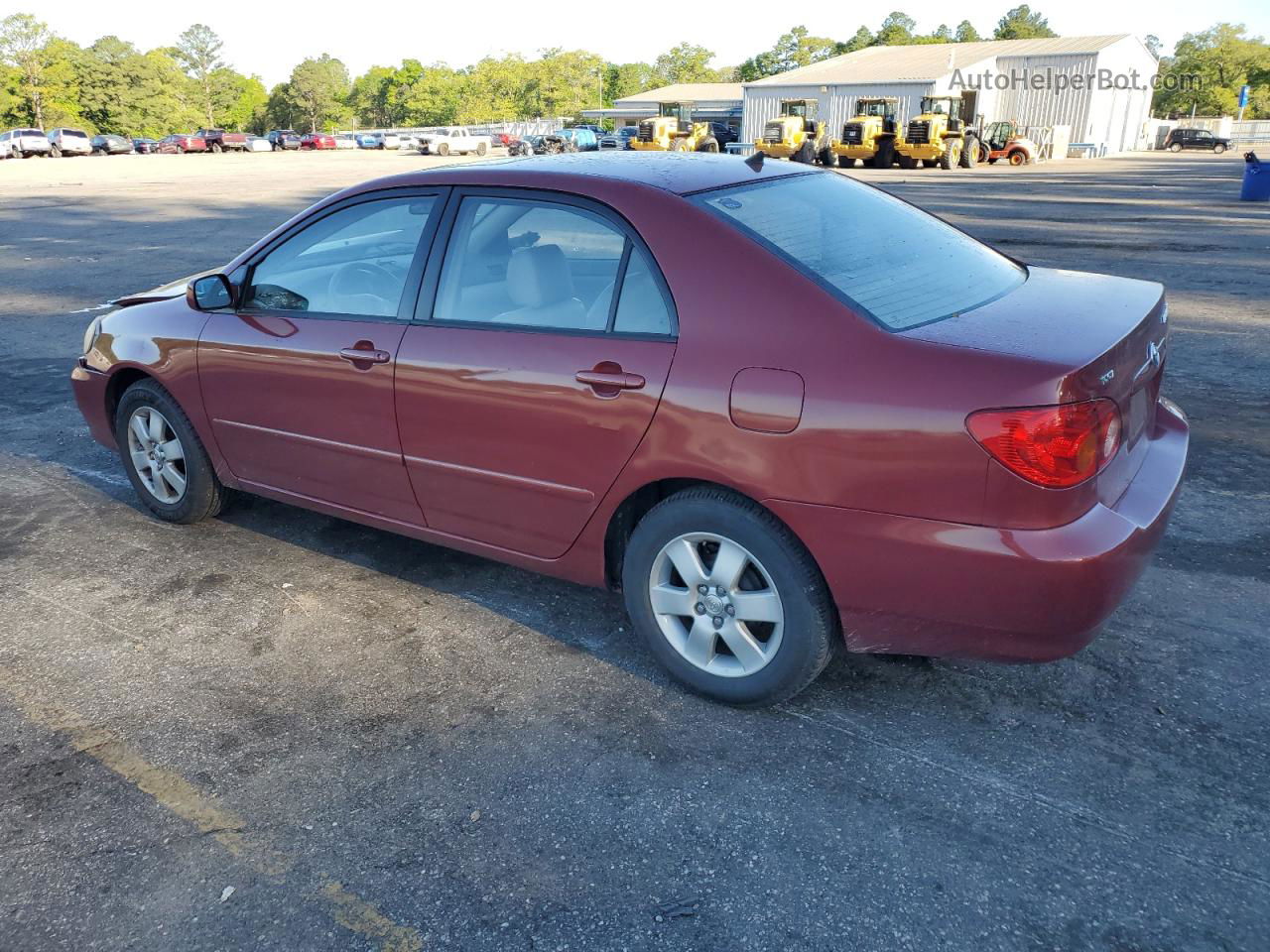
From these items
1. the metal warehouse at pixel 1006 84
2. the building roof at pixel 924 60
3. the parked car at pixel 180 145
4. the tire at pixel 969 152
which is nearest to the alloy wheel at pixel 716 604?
the tire at pixel 969 152

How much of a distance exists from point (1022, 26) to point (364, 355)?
5269 inches

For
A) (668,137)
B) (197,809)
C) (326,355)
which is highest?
(668,137)

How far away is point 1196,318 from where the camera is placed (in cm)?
Answer: 881

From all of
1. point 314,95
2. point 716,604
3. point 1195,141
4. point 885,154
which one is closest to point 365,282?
point 716,604

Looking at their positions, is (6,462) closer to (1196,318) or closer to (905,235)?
(905,235)

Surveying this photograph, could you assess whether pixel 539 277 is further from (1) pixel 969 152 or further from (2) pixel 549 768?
(1) pixel 969 152

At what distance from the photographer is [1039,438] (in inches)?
99.9

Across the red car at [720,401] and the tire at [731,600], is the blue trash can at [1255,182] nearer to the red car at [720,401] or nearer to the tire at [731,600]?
the red car at [720,401]

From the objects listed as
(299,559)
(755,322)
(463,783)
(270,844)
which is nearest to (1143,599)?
(755,322)

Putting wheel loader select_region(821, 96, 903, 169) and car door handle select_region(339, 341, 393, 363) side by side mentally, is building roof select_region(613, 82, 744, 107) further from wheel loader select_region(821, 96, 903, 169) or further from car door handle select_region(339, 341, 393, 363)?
car door handle select_region(339, 341, 393, 363)

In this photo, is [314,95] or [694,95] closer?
[694,95]

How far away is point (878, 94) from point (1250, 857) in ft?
174

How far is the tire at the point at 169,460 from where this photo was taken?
14.9 ft

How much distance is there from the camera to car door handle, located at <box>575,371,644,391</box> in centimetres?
305
